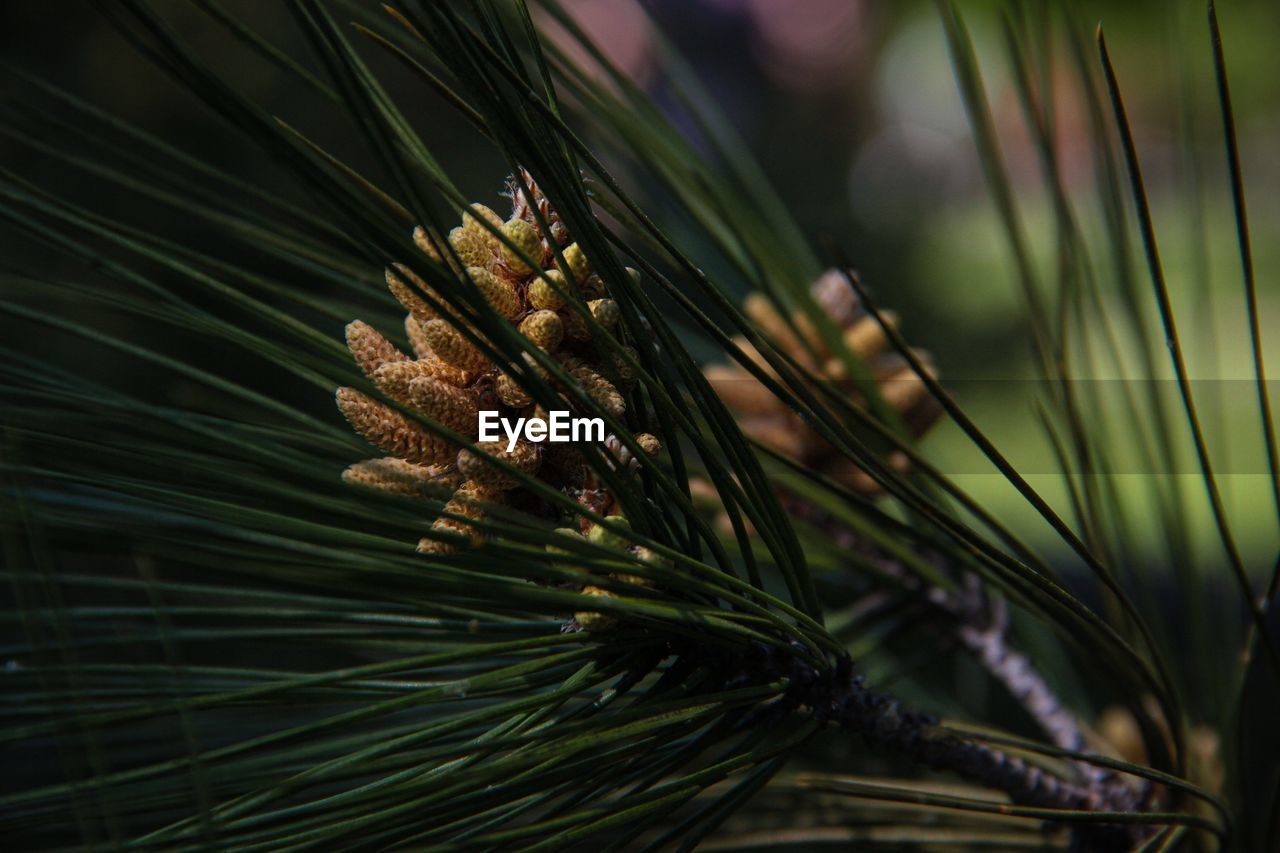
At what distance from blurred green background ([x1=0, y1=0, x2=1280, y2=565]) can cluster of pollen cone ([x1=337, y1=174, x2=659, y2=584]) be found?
49mm

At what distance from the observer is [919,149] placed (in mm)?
1560

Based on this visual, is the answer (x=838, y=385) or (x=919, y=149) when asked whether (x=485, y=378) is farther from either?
(x=919, y=149)

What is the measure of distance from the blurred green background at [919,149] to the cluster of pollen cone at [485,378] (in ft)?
0.16

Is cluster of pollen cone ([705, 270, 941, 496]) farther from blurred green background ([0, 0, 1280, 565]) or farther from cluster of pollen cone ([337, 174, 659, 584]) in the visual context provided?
cluster of pollen cone ([337, 174, 659, 584])

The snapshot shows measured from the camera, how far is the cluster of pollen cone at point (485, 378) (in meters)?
0.18

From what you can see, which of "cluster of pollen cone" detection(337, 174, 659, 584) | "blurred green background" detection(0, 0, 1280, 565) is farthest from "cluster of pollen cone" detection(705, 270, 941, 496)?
"cluster of pollen cone" detection(337, 174, 659, 584)

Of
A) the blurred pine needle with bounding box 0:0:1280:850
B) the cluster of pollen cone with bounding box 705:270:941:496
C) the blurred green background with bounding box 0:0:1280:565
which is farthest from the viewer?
the blurred green background with bounding box 0:0:1280:565

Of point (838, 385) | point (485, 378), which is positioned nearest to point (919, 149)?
point (838, 385)

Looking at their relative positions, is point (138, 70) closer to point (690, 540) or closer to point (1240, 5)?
point (690, 540)

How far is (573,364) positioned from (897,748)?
117 mm

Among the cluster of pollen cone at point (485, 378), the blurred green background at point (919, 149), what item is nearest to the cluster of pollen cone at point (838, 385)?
the blurred green background at point (919, 149)

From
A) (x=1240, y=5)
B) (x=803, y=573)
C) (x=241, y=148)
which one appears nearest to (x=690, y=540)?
(x=803, y=573)

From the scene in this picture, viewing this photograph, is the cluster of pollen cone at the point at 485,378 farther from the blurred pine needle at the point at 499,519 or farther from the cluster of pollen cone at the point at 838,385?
the cluster of pollen cone at the point at 838,385

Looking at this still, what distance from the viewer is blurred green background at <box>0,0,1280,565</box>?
0.67 m
